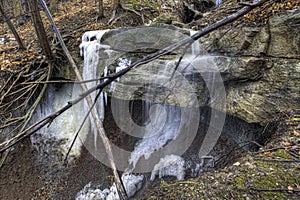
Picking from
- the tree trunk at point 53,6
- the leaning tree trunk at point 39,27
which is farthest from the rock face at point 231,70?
the tree trunk at point 53,6

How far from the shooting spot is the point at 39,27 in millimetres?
5180

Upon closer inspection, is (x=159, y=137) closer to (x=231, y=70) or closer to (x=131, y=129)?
(x=131, y=129)

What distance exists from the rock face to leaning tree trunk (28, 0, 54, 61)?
5.90 ft

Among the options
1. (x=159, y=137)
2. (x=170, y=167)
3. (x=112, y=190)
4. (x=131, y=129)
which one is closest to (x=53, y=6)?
(x=131, y=129)

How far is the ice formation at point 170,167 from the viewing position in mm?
4716

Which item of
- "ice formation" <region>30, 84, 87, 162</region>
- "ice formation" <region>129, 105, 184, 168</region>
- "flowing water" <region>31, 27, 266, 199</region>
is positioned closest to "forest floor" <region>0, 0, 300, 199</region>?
"ice formation" <region>30, 84, 87, 162</region>

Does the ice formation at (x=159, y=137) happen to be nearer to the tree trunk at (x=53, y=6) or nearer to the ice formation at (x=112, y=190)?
the ice formation at (x=112, y=190)

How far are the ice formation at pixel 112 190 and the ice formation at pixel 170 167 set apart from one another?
0.37m

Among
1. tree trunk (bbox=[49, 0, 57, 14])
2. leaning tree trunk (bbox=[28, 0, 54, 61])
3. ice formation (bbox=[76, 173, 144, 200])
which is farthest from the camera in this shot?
tree trunk (bbox=[49, 0, 57, 14])

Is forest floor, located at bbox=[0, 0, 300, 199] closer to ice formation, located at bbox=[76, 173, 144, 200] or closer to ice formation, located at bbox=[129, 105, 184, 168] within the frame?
ice formation, located at bbox=[76, 173, 144, 200]

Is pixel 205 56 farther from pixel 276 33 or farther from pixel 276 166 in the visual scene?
pixel 276 166

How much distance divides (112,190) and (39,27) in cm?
430

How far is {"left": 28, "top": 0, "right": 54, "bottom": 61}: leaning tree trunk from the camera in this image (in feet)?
16.5

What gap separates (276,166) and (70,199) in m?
4.68
